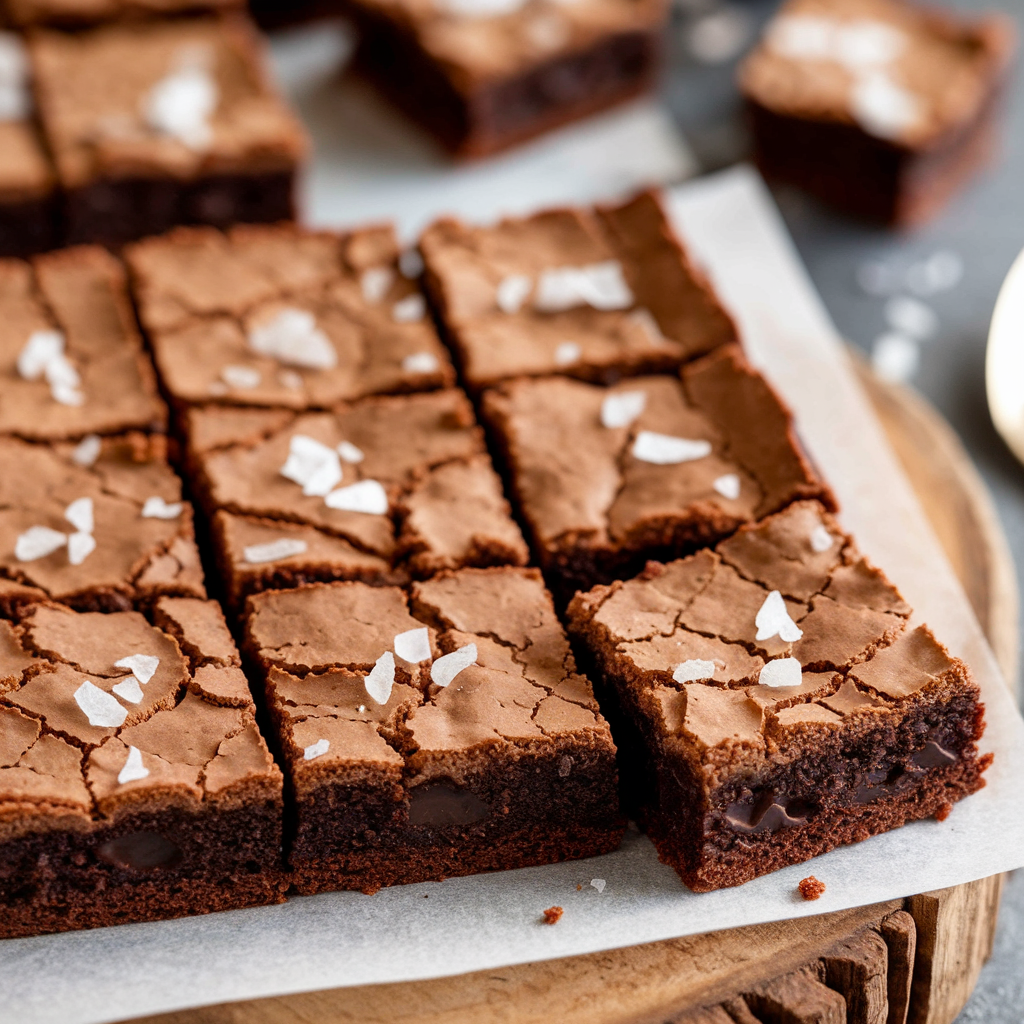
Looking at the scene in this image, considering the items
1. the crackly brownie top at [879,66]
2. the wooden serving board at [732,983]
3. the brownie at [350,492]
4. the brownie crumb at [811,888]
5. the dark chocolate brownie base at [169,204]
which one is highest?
the crackly brownie top at [879,66]

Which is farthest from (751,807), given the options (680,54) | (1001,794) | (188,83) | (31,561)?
(680,54)

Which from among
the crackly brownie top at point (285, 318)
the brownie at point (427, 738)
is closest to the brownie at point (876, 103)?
the crackly brownie top at point (285, 318)

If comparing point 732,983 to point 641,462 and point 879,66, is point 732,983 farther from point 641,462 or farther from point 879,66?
point 879,66

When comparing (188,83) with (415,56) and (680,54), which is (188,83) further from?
(680,54)

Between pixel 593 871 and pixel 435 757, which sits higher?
pixel 435 757

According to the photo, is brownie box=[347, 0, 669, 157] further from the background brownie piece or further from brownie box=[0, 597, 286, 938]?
brownie box=[0, 597, 286, 938]

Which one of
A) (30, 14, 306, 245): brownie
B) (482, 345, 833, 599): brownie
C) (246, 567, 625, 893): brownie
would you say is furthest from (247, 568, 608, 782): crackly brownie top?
(30, 14, 306, 245): brownie

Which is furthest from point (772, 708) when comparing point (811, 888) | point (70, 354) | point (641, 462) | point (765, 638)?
point (70, 354)

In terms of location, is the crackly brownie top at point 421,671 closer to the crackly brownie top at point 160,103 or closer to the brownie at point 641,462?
the brownie at point 641,462
